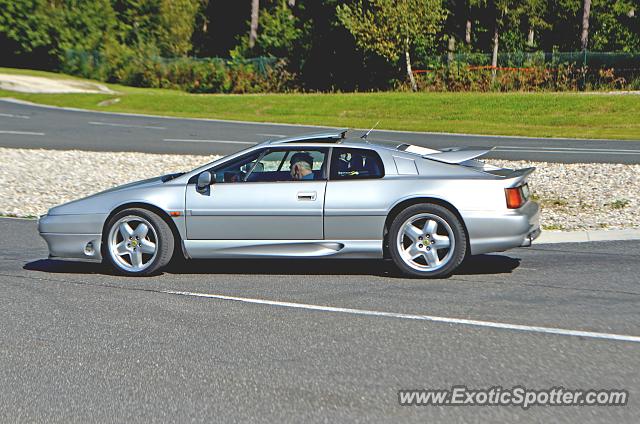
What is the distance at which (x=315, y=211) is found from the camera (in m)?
8.95

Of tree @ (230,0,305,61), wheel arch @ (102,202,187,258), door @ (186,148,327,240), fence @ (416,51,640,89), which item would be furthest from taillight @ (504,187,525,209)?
tree @ (230,0,305,61)

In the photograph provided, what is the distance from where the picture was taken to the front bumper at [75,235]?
9352mm

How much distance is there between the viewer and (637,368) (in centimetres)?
587

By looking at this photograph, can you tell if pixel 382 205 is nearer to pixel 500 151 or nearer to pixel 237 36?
pixel 500 151

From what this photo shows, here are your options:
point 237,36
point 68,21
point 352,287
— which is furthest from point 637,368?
point 237,36

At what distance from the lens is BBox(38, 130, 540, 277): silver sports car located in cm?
876

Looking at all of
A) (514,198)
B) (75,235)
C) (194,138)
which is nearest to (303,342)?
(514,198)

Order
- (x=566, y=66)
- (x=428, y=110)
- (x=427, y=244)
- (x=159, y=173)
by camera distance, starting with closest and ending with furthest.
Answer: (x=427, y=244) < (x=159, y=173) < (x=428, y=110) < (x=566, y=66)

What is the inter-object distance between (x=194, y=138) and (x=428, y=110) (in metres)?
10.7

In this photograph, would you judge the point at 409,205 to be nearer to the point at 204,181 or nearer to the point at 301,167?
the point at 301,167

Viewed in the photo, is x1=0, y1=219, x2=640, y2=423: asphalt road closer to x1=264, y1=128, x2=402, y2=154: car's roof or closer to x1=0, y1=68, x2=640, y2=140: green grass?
x1=264, y1=128, x2=402, y2=154: car's roof

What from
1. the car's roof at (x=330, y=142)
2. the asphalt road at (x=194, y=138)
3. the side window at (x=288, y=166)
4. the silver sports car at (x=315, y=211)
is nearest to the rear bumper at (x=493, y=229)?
the silver sports car at (x=315, y=211)

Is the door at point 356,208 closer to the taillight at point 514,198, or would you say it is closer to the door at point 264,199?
the door at point 264,199

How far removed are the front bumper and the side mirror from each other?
990 mm
